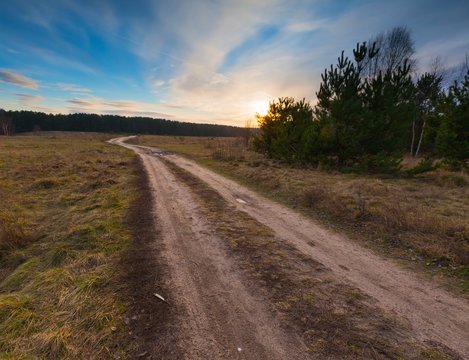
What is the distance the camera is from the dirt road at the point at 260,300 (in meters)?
3.12

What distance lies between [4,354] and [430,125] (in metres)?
27.4

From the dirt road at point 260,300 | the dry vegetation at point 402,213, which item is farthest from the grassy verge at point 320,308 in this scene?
the dry vegetation at point 402,213

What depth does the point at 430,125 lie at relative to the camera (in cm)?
2139

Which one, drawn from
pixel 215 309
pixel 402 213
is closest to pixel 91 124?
pixel 402 213

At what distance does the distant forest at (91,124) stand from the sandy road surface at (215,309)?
7848 cm

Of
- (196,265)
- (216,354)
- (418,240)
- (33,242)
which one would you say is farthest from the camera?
(33,242)

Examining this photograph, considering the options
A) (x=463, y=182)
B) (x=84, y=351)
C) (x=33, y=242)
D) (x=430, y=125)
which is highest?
(x=430, y=125)

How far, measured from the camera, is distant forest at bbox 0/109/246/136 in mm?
100875

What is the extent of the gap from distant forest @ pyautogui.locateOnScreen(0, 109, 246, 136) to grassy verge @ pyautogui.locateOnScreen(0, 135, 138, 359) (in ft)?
247

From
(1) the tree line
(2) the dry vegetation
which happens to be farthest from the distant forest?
(2) the dry vegetation

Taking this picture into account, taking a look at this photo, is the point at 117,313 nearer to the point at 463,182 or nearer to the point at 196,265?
the point at 196,265

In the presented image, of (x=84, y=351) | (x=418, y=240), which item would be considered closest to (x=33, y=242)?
(x=84, y=351)

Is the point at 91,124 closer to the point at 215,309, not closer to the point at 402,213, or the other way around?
the point at 402,213

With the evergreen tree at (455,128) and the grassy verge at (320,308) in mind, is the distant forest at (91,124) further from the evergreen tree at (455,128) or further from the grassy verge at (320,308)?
the grassy verge at (320,308)
